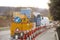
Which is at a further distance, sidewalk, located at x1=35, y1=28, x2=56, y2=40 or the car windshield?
sidewalk, located at x1=35, y1=28, x2=56, y2=40

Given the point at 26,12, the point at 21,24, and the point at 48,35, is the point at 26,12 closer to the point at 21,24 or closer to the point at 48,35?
the point at 21,24

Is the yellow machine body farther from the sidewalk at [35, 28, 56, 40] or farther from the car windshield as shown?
the sidewalk at [35, 28, 56, 40]

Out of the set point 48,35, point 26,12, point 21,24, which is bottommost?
point 48,35

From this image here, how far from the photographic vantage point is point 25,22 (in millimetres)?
1778

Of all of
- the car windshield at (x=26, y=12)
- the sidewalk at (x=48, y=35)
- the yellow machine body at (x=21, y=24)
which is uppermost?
the car windshield at (x=26, y=12)

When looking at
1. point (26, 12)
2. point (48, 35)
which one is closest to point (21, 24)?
point (26, 12)

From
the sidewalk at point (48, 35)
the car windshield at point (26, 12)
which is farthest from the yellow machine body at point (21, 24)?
the sidewalk at point (48, 35)

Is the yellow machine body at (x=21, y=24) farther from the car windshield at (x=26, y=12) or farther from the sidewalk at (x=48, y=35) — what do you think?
the sidewalk at (x=48, y=35)

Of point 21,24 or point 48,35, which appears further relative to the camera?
point 48,35

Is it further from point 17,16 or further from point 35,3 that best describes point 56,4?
point 17,16

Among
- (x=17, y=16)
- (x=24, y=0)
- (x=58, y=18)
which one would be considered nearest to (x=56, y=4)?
(x=58, y=18)

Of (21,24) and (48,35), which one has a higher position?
(21,24)

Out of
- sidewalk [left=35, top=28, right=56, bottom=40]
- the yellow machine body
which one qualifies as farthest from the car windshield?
sidewalk [left=35, top=28, right=56, bottom=40]

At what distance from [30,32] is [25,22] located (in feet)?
0.50
